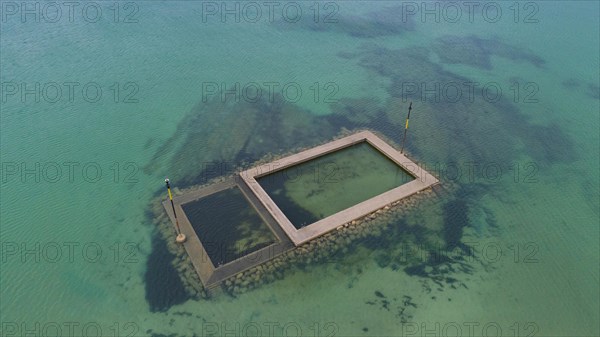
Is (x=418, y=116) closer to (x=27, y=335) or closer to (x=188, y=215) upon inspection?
(x=188, y=215)

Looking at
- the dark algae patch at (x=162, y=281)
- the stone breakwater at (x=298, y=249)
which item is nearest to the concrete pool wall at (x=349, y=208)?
the stone breakwater at (x=298, y=249)

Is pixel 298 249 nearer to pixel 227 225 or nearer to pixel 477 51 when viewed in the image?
pixel 227 225

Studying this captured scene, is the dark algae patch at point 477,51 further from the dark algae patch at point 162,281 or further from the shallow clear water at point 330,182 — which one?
the dark algae patch at point 162,281

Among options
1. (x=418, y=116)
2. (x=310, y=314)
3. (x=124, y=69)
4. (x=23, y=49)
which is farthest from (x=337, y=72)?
(x=23, y=49)

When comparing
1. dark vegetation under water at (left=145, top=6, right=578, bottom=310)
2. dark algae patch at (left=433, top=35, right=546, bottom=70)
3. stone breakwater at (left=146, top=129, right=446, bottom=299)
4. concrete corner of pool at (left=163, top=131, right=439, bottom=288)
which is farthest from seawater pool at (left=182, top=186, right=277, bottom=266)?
dark algae patch at (left=433, top=35, right=546, bottom=70)

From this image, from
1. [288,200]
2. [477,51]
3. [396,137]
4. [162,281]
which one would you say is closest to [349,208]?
[288,200]

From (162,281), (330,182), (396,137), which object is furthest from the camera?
(396,137)
